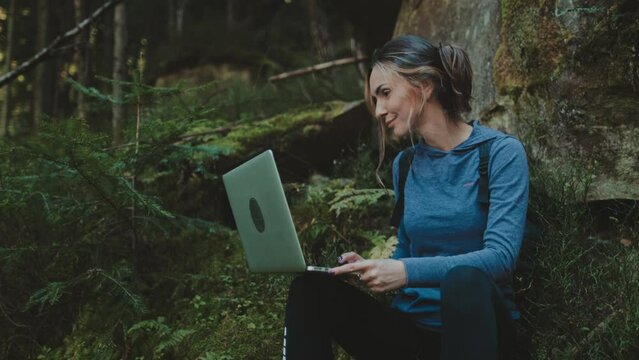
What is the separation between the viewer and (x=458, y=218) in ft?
8.04

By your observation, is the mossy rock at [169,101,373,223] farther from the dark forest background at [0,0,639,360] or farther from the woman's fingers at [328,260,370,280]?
the woman's fingers at [328,260,370,280]

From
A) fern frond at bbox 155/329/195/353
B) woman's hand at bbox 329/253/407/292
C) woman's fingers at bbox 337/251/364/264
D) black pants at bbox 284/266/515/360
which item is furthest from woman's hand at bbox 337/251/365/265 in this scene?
fern frond at bbox 155/329/195/353

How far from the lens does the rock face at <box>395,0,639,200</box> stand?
312cm

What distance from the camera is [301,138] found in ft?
18.3

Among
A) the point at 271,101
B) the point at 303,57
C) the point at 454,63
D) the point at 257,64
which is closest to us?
the point at 454,63

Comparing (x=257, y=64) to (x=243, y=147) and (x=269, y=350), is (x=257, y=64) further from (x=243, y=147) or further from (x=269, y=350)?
(x=269, y=350)

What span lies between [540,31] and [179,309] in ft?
9.85

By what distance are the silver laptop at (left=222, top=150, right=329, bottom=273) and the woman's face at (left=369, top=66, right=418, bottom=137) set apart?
→ 0.68 metres

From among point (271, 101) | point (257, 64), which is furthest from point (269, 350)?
point (257, 64)

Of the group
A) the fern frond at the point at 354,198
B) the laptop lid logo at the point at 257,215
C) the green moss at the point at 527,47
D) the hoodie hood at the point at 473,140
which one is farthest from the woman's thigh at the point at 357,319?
the green moss at the point at 527,47

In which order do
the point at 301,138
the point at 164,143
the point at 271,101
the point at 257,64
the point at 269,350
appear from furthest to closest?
the point at 257,64 → the point at 271,101 → the point at 301,138 → the point at 164,143 → the point at 269,350

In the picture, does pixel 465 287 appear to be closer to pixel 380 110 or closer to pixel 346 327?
pixel 346 327

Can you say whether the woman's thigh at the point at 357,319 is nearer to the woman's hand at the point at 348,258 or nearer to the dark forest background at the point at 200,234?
the woman's hand at the point at 348,258

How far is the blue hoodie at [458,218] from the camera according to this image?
219 centimetres
